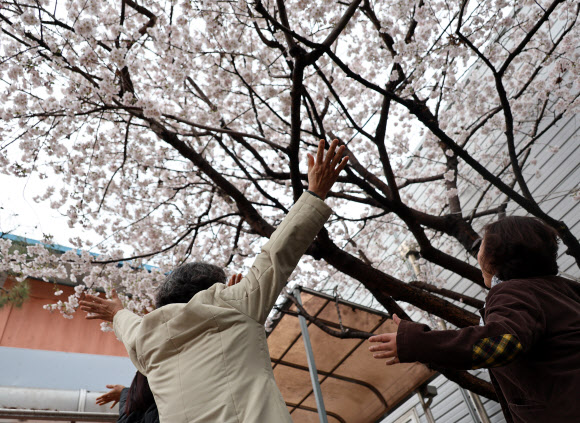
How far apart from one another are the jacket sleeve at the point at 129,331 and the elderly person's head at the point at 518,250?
1322 millimetres

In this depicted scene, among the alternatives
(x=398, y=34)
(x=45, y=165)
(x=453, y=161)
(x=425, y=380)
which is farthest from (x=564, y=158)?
(x=45, y=165)

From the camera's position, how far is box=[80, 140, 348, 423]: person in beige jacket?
138 centimetres

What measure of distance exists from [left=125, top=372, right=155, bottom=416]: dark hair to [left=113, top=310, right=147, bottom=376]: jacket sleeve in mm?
80

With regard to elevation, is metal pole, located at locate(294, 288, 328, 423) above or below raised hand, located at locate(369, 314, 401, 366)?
above

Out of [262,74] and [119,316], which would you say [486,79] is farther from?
[119,316]

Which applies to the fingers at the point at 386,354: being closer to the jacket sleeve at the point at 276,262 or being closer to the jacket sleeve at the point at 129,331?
the jacket sleeve at the point at 276,262

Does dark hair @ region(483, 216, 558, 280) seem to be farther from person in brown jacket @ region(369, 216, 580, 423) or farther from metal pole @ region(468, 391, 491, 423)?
metal pole @ region(468, 391, 491, 423)

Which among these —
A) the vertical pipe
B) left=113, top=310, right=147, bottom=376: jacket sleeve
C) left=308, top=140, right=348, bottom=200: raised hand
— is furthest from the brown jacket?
the vertical pipe

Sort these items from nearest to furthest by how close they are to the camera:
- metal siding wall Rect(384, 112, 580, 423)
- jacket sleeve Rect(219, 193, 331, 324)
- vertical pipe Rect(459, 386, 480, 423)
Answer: jacket sleeve Rect(219, 193, 331, 324) → metal siding wall Rect(384, 112, 580, 423) → vertical pipe Rect(459, 386, 480, 423)

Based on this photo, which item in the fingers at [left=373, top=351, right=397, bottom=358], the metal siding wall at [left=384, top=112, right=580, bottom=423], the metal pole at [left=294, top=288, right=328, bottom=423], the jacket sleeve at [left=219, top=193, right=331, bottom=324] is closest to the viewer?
the fingers at [left=373, top=351, right=397, bottom=358]

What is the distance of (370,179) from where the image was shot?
5.09 m

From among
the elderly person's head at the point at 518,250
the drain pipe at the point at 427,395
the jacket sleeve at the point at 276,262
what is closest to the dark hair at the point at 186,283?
the jacket sleeve at the point at 276,262

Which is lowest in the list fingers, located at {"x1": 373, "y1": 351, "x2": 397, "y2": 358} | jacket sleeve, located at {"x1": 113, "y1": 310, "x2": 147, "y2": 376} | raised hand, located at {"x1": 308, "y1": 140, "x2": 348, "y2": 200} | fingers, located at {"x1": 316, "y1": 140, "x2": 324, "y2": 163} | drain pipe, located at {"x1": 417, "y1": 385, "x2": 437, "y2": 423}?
fingers, located at {"x1": 373, "y1": 351, "x2": 397, "y2": 358}

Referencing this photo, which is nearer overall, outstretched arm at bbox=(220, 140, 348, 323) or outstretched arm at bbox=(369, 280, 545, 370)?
outstretched arm at bbox=(369, 280, 545, 370)
